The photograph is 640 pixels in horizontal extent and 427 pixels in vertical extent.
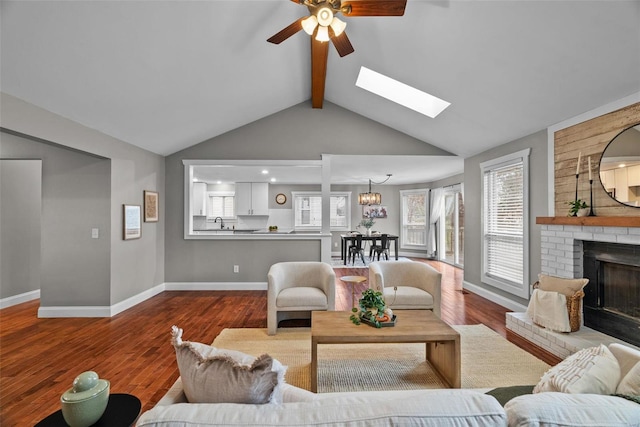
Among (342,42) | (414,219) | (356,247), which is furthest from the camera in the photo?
(414,219)

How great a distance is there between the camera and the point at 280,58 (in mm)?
3812

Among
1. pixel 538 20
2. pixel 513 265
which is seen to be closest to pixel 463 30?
pixel 538 20

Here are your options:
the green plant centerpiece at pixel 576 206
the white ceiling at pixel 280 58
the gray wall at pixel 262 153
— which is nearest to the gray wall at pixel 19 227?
the gray wall at pixel 262 153

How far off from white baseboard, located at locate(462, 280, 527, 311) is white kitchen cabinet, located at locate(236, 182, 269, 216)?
5.69 meters

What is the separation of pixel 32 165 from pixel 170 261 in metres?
2.50

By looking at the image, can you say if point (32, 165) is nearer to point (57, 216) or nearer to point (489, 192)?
point (57, 216)

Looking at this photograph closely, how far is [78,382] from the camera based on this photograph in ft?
3.76

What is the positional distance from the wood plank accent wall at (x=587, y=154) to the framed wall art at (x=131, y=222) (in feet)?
17.6

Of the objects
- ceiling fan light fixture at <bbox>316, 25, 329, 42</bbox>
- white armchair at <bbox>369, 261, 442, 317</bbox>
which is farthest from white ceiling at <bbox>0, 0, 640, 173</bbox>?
white armchair at <bbox>369, 261, 442, 317</bbox>

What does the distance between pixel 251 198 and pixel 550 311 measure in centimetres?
739

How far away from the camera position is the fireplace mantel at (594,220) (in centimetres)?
261

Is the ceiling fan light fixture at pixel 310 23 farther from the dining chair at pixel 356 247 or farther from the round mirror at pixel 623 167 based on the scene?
the dining chair at pixel 356 247

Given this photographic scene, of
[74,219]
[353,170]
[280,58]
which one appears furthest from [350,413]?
[353,170]

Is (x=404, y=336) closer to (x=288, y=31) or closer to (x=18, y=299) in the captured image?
(x=288, y=31)
